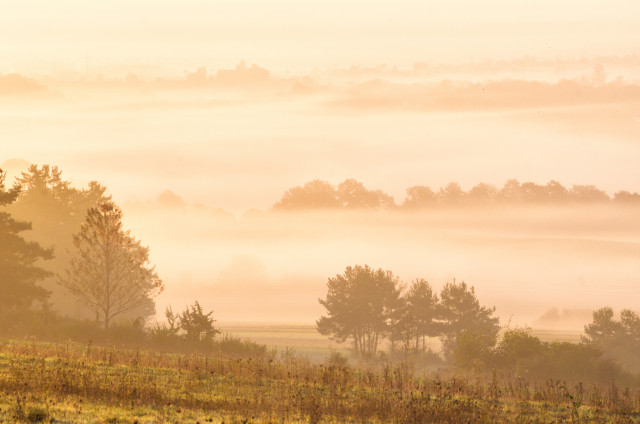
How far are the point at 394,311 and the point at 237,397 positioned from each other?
8736 centimetres

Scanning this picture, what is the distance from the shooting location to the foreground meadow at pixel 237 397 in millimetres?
28078

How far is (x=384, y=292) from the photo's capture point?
11969cm

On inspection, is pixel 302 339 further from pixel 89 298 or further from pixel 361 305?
pixel 89 298

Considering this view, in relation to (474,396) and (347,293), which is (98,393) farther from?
(347,293)

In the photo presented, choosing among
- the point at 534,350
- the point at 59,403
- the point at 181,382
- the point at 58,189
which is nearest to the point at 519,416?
the point at 181,382

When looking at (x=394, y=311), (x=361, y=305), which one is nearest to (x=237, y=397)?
(x=361, y=305)

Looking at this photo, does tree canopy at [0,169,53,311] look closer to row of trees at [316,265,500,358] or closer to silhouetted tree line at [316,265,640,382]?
silhouetted tree line at [316,265,640,382]

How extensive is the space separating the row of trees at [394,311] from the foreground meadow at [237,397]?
72.4 m

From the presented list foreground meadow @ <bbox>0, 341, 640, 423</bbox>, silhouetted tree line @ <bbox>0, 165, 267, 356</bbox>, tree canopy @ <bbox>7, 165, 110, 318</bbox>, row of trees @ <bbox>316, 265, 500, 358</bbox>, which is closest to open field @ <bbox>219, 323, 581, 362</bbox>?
row of trees @ <bbox>316, 265, 500, 358</bbox>

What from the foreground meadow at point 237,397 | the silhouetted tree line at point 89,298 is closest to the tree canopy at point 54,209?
the silhouetted tree line at point 89,298

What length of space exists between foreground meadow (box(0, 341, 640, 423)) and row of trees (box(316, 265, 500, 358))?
7244cm

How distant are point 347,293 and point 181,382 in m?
85.4

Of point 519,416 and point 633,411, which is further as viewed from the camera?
point 633,411

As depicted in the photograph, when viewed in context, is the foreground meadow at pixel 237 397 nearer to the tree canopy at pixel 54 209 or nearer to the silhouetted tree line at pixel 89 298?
the silhouetted tree line at pixel 89 298
